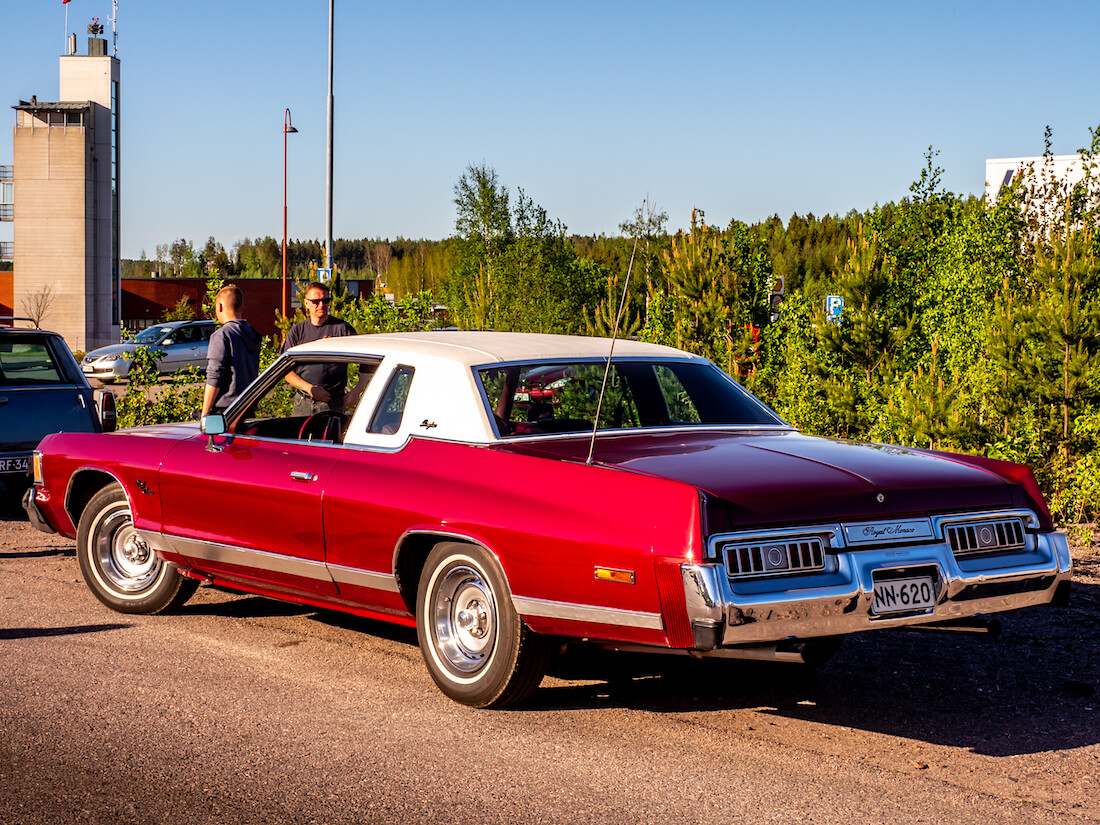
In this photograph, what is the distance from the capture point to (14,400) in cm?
1075

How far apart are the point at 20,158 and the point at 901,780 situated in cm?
6728

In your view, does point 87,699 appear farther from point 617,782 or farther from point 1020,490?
point 1020,490

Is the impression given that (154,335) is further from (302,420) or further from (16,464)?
(302,420)

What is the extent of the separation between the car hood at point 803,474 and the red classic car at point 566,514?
13 millimetres

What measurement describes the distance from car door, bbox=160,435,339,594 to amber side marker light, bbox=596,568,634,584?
5.68 ft

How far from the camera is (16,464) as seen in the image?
10641mm

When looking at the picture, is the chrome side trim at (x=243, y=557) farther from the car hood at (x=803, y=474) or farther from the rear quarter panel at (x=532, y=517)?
the car hood at (x=803, y=474)

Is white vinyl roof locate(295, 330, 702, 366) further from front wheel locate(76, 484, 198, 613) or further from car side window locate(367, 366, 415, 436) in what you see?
front wheel locate(76, 484, 198, 613)

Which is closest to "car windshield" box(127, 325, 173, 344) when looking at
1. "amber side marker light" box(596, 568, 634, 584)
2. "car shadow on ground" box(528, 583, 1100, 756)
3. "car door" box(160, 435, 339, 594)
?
"car door" box(160, 435, 339, 594)

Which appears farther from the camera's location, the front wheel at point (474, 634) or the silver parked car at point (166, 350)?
the silver parked car at point (166, 350)

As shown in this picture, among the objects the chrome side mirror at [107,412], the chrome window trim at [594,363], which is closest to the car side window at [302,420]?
the chrome window trim at [594,363]

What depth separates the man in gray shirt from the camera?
29.8ft

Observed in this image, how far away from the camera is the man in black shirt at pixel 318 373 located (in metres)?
7.41

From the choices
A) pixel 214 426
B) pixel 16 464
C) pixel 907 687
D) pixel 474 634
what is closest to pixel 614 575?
pixel 474 634
